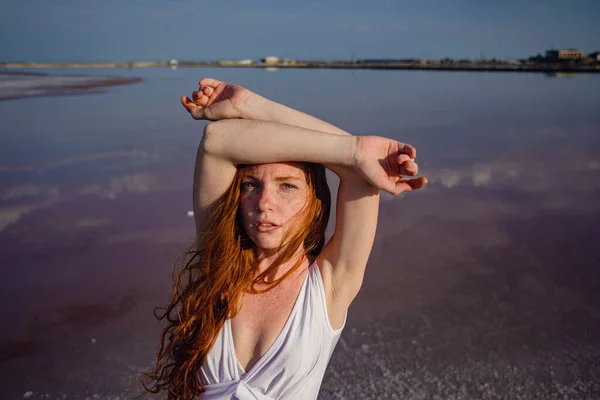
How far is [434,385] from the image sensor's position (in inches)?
144

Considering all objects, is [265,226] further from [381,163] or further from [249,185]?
[381,163]

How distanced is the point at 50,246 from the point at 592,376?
15.6ft

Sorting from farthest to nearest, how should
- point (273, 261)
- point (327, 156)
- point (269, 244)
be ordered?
1. point (273, 261)
2. point (269, 244)
3. point (327, 156)

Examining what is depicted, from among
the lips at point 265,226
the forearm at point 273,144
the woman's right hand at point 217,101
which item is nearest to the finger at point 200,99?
the woman's right hand at point 217,101

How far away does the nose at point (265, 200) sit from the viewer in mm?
1600

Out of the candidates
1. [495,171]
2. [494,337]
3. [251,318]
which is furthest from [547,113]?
[251,318]

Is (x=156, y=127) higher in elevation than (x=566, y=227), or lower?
higher

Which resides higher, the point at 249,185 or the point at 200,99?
the point at 200,99

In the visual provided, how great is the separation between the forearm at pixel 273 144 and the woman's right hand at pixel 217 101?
0.05 metres

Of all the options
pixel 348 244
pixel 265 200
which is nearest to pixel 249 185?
pixel 265 200

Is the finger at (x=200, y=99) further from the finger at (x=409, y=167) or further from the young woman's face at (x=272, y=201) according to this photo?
the finger at (x=409, y=167)

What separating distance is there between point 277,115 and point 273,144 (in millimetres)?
132

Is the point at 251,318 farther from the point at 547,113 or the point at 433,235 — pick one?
the point at 547,113

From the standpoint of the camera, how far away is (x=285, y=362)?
156cm
